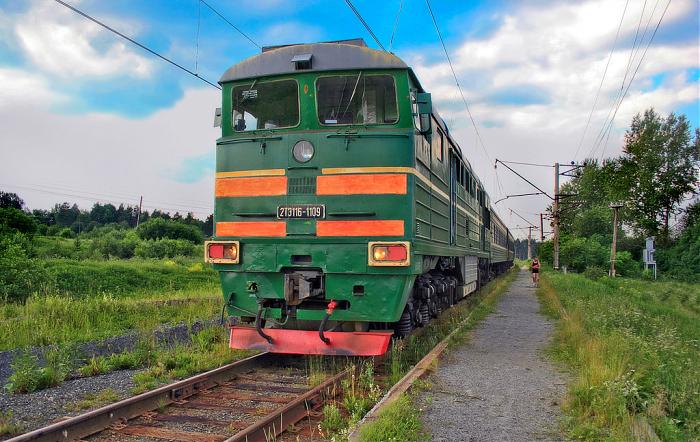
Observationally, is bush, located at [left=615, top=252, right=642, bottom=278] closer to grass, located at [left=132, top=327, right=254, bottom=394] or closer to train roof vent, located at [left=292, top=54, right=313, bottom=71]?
grass, located at [left=132, top=327, right=254, bottom=394]

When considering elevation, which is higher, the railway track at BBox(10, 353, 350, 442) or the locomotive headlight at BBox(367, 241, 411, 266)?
→ the locomotive headlight at BBox(367, 241, 411, 266)

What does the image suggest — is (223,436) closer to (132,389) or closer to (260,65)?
(132,389)

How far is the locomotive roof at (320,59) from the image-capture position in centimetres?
712

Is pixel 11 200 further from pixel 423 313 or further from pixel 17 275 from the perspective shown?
pixel 423 313

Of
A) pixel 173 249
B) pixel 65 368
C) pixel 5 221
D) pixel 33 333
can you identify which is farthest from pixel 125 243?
pixel 65 368

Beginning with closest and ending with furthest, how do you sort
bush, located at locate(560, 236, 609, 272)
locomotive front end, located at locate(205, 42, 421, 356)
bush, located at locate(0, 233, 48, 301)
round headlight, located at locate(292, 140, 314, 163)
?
locomotive front end, located at locate(205, 42, 421, 356) < round headlight, located at locate(292, 140, 314, 163) < bush, located at locate(0, 233, 48, 301) < bush, located at locate(560, 236, 609, 272)

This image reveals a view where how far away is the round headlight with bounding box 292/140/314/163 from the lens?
7.09 metres

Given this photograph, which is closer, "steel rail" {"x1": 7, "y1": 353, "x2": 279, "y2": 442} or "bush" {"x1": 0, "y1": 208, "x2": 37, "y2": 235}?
"steel rail" {"x1": 7, "y1": 353, "x2": 279, "y2": 442}

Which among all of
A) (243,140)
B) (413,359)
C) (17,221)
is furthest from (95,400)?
(17,221)

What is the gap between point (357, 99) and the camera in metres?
7.18

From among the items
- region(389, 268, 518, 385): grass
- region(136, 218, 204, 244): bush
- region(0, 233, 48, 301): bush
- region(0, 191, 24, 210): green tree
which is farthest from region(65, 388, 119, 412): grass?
region(0, 191, 24, 210): green tree

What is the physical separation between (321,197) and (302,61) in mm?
1757

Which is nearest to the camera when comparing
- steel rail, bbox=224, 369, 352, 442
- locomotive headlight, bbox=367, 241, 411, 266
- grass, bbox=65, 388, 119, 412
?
steel rail, bbox=224, 369, 352, 442

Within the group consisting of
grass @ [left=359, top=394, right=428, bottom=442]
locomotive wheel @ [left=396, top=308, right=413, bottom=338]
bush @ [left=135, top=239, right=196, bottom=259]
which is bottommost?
grass @ [left=359, top=394, right=428, bottom=442]
